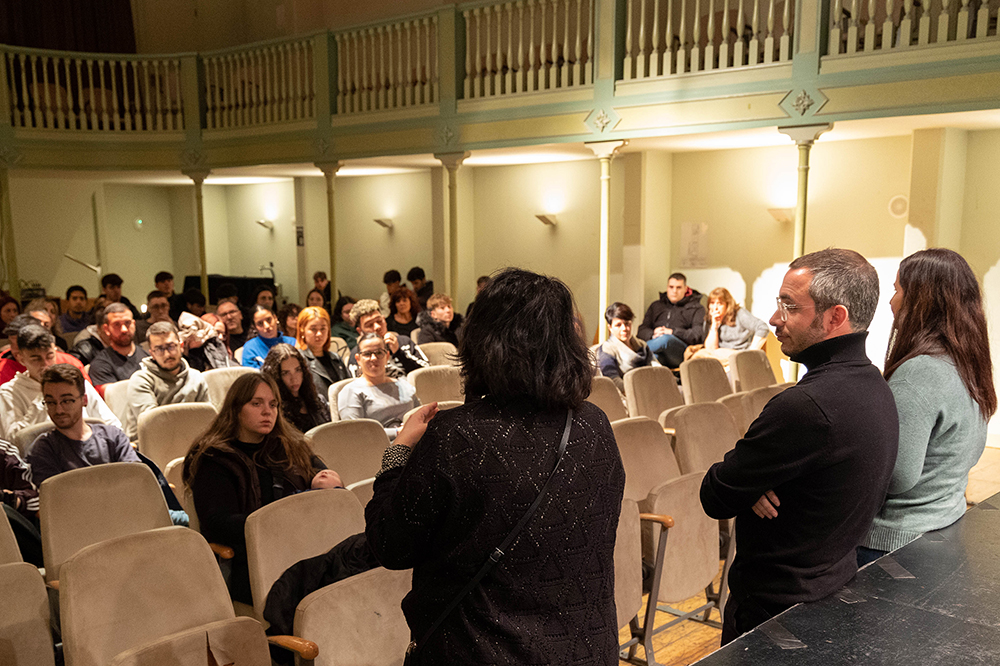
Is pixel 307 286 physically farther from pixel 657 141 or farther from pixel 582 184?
pixel 657 141

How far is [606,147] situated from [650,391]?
298 centimetres

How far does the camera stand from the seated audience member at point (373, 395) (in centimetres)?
439

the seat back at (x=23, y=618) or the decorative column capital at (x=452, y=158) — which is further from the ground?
the decorative column capital at (x=452, y=158)

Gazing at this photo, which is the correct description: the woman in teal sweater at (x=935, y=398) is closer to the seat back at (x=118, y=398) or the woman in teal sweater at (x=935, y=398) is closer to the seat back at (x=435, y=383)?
the seat back at (x=435, y=383)

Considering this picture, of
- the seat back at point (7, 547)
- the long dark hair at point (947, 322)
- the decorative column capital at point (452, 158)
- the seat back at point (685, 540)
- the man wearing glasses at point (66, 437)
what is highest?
the decorative column capital at point (452, 158)

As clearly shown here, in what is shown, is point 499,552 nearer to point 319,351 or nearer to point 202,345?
point 319,351

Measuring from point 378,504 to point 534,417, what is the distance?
1.00 feet

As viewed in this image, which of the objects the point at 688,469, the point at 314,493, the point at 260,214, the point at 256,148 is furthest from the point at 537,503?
the point at 260,214

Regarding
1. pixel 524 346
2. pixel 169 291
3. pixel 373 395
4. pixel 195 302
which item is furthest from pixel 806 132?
pixel 169 291

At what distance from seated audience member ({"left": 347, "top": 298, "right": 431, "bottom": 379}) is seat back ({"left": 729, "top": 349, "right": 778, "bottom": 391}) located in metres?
2.23

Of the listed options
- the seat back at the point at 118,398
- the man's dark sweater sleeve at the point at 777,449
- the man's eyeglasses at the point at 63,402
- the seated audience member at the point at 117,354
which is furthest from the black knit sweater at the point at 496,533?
the seated audience member at the point at 117,354

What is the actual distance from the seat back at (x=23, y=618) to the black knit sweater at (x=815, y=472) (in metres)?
1.82

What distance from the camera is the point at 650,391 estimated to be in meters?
5.06

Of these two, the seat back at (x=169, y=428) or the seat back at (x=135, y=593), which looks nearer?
the seat back at (x=135, y=593)
